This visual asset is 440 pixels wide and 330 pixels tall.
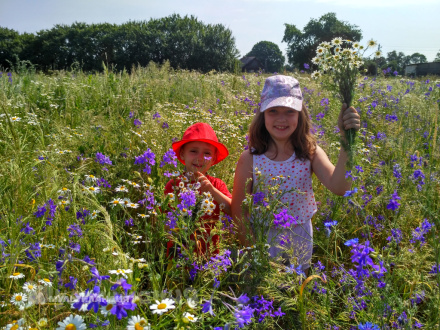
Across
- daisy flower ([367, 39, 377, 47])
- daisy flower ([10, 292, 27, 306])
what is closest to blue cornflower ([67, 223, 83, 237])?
daisy flower ([10, 292, 27, 306])

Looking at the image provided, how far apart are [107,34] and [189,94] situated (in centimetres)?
4697

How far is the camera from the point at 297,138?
8.40ft

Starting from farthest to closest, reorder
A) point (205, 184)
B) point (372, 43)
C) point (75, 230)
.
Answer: point (205, 184) < point (372, 43) < point (75, 230)

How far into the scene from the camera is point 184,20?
48.4 metres

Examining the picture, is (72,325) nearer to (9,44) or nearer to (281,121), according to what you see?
(281,121)

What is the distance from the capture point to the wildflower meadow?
1.18 meters

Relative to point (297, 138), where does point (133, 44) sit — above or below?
above

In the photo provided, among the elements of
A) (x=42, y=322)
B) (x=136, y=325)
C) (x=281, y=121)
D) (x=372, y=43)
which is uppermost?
(x=372, y=43)

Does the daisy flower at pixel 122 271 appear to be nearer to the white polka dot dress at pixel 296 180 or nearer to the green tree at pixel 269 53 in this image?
the white polka dot dress at pixel 296 180

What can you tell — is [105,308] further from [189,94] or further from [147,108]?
[189,94]

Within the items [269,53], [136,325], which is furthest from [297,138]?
[269,53]

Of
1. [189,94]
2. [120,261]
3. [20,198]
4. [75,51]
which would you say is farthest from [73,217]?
[75,51]

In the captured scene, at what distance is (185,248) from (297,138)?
133 centimetres

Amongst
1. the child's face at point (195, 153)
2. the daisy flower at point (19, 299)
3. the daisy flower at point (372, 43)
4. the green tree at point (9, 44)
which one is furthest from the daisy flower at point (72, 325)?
the green tree at point (9, 44)
